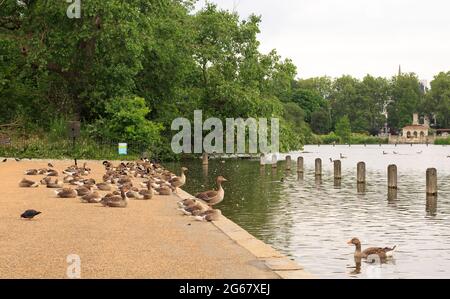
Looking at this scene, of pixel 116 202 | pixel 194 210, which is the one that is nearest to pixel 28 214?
pixel 194 210

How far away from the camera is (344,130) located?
194 m

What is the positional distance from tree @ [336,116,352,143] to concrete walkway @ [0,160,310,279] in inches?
6932

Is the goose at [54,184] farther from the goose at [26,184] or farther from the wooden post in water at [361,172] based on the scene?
the wooden post in water at [361,172]

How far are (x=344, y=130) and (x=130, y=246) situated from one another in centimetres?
18421

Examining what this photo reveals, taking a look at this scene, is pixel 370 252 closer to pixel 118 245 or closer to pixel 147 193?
pixel 118 245

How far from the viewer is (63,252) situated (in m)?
12.7

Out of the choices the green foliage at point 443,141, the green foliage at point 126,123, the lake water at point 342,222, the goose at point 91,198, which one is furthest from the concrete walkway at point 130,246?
the green foliage at point 443,141

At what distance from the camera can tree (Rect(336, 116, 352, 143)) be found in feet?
635

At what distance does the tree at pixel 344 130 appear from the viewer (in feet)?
635

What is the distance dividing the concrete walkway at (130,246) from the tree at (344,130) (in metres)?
176

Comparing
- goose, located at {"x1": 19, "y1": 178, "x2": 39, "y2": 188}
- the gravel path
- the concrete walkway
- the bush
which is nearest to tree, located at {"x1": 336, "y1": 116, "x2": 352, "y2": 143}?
the bush
